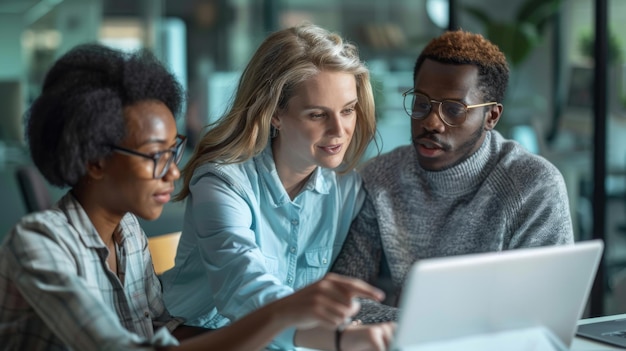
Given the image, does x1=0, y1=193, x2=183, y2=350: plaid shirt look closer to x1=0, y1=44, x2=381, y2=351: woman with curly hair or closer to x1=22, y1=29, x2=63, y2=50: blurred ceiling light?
x1=0, y1=44, x2=381, y2=351: woman with curly hair

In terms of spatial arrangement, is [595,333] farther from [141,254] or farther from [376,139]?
[141,254]

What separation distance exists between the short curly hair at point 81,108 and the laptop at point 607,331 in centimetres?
98

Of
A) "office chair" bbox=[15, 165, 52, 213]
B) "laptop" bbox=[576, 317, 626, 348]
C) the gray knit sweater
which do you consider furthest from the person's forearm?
"office chair" bbox=[15, 165, 52, 213]

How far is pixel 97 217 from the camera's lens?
1554 mm

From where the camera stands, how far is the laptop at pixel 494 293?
1293 mm

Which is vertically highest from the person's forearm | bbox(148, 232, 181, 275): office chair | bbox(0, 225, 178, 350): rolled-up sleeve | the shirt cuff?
bbox(0, 225, 178, 350): rolled-up sleeve

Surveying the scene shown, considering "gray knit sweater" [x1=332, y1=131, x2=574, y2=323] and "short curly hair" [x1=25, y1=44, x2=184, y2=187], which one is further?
"gray knit sweater" [x1=332, y1=131, x2=574, y2=323]

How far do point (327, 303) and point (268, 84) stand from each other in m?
0.83

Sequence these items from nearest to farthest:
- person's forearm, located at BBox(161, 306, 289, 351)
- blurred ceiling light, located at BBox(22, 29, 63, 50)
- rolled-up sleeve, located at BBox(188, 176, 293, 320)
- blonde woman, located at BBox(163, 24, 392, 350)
→ 1. person's forearm, located at BBox(161, 306, 289, 351)
2. rolled-up sleeve, located at BBox(188, 176, 293, 320)
3. blonde woman, located at BBox(163, 24, 392, 350)
4. blurred ceiling light, located at BBox(22, 29, 63, 50)

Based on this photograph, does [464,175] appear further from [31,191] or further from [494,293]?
[31,191]

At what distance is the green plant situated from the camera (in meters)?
5.30

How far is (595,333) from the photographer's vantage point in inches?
72.6

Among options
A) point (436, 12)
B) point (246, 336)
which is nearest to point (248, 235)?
point (246, 336)

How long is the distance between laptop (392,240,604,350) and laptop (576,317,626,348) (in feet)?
0.95
